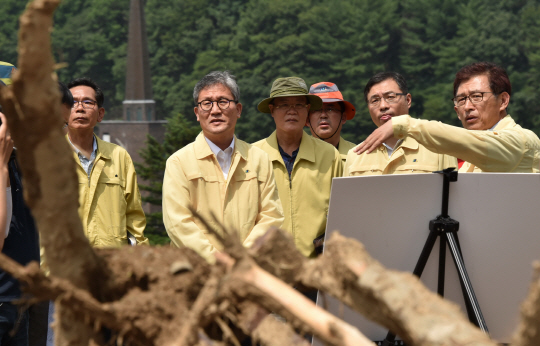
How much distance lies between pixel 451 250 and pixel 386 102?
207 centimetres

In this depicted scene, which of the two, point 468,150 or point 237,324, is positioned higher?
point 468,150

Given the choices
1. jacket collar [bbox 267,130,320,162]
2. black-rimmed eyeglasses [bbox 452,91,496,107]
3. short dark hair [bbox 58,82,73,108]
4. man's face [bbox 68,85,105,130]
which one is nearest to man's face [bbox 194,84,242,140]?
jacket collar [bbox 267,130,320,162]

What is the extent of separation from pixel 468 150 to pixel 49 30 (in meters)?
2.47

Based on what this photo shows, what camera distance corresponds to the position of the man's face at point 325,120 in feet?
20.4

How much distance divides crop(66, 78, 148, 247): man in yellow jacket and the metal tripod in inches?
101

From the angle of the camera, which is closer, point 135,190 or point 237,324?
point 237,324

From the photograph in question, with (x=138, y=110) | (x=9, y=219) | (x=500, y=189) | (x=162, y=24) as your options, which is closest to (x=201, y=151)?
(x=9, y=219)

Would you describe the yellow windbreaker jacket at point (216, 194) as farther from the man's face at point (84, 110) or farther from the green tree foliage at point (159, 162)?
the green tree foliage at point (159, 162)

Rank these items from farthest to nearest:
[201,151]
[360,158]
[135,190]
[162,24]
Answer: [162,24] → [135,190] → [360,158] → [201,151]

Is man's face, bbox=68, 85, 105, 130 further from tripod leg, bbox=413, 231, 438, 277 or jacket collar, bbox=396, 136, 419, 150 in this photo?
tripod leg, bbox=413, 231, 438, 277

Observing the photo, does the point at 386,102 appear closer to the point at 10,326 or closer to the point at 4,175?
the point at 4,175

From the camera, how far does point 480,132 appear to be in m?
3.91

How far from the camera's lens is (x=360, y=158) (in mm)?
4996

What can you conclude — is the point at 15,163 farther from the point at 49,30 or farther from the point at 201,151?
the point at 49,30
